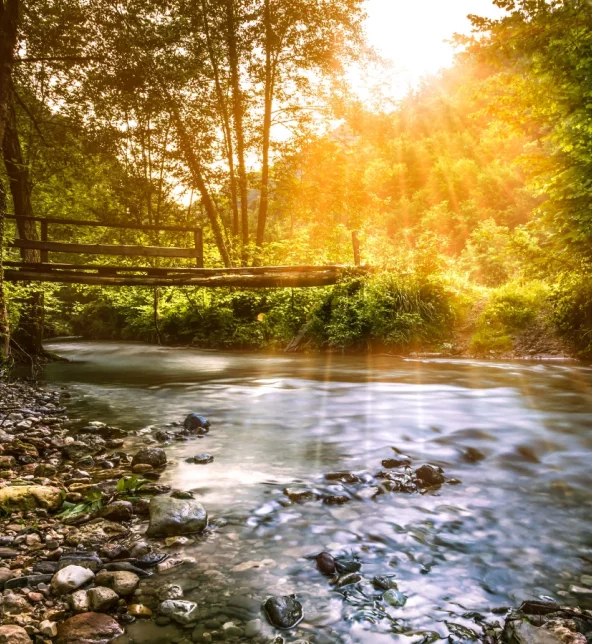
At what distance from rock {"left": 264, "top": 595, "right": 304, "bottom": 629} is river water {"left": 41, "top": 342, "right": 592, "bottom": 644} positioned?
64mm

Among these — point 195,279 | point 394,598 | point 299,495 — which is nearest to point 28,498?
point 299,495

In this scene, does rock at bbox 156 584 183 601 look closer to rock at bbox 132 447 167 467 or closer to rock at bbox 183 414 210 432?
rock at bbox 132 447 167 467

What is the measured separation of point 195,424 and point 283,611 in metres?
4.29

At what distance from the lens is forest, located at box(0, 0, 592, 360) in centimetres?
1015

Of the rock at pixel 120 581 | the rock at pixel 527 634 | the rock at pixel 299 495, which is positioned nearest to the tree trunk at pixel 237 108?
the rock at pixel 299 495

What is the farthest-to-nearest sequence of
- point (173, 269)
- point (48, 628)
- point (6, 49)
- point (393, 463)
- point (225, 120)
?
point (225, 120)
point (173, 269)
point (6, 49)
point (393, 463)
point (48, 628)

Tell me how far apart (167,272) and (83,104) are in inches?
264

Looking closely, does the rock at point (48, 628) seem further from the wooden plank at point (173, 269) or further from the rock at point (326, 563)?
the wooden plank at point (173, 269)

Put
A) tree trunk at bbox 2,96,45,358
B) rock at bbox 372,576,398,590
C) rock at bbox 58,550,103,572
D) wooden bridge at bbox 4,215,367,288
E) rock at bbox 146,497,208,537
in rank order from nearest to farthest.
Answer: rock at bbox 372,576,398,590, rock at bbox 58,550,103,572, rock at bbox 146,497,208,537, wooden bridge at bbox 4,215,367,288, tree trunk at bbox 2,96,45,358

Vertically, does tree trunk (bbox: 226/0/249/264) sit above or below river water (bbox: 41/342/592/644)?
above

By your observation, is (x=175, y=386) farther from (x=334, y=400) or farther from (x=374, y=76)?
(x=374, y=76)

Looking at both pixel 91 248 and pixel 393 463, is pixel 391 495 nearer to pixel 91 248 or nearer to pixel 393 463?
pixel 393 463

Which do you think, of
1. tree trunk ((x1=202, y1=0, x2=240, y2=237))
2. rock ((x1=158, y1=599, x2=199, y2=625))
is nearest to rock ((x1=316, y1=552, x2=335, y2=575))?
rock ((x1=158, y1=599, x2=199, y2=625))

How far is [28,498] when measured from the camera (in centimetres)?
374
